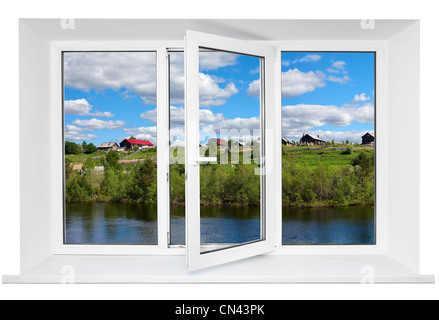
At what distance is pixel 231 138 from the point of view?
245cm

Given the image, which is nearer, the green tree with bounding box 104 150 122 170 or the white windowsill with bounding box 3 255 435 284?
the white windowsill with bounding box 3 255 435 284

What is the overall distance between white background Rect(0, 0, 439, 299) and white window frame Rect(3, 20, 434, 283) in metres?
0.06

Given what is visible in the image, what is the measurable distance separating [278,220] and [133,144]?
2.04 metres

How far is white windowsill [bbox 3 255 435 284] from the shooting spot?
212cm

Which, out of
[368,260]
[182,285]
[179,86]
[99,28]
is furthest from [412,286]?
[99,28]

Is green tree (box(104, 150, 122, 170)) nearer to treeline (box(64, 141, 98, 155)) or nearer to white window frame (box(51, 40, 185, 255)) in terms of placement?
treeline (box(64, 141, 98, 155))

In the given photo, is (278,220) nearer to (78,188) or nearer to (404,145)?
(404,145)

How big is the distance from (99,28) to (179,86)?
776 mm

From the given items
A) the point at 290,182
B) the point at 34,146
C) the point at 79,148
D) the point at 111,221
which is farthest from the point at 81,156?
the point at 290,182

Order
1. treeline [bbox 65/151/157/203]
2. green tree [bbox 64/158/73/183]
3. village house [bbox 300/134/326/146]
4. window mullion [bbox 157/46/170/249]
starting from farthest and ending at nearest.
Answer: village house [bbox 300/134/326/146] → treeline [bbox 65/151/157/203] → green tree [bbox 64/158/73/183] → window mullion [bbox 157/46/170/249]

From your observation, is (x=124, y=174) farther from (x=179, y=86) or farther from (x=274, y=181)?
(x=274, y=181)

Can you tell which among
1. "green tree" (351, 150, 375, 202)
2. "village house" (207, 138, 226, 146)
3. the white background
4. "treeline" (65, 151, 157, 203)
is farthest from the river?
"village house" (207, 138, 226, 146)

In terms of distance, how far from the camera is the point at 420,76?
2113 millimetres

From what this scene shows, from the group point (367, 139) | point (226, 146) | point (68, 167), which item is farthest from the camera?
point (367, 139)
